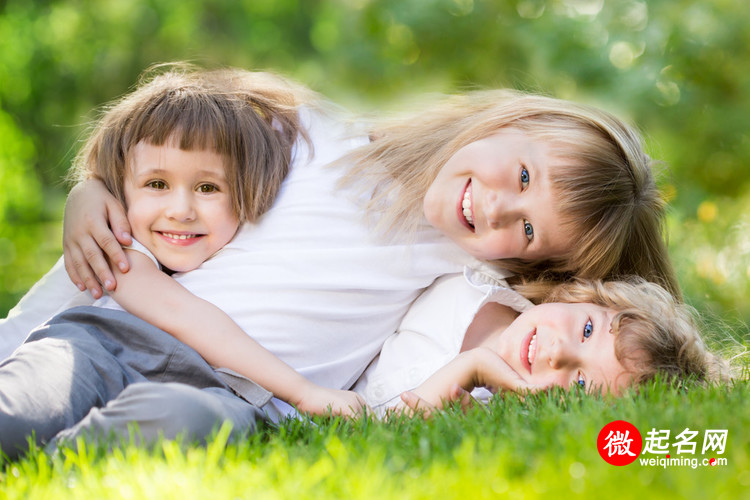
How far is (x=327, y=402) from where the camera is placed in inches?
104

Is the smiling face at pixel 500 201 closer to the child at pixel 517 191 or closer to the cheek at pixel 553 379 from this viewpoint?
the child at pixel 517 191

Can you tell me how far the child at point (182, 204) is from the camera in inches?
104

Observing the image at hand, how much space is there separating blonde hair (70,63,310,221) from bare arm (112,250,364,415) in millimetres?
465

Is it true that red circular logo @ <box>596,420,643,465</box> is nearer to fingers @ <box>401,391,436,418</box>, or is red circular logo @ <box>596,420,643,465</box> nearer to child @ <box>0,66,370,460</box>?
fingers @ <box>401,391,436,418</box>

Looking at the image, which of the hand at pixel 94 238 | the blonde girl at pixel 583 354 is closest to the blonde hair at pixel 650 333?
the blonde girl at pixel 583 354

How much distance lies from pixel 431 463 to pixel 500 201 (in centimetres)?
136

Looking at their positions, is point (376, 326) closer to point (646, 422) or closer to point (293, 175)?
point (293, 175)

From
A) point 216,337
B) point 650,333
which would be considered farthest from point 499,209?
point 216,337

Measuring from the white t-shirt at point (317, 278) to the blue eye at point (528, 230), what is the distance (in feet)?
1.08

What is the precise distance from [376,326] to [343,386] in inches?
11.1

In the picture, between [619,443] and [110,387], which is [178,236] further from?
[619,443]

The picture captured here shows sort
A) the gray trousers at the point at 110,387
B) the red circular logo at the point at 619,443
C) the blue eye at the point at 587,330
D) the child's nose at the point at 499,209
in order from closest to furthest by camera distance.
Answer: the red circular logo at the point at 619,443
the gray trousers at the point at 110,387
the blue eye at the point at 587,330
the child's nose at the point at 499,209

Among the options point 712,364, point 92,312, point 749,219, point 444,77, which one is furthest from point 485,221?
point 444,77

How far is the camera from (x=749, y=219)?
6285mm
